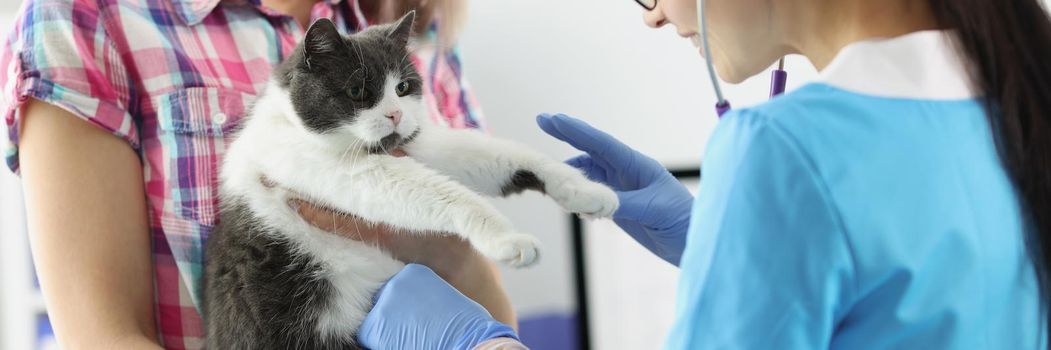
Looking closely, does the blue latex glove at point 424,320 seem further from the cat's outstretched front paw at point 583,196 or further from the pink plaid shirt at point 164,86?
Result: the pink plaid shirt at point 164,86

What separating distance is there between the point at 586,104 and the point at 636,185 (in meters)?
1.02

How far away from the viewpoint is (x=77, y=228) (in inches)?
49.0

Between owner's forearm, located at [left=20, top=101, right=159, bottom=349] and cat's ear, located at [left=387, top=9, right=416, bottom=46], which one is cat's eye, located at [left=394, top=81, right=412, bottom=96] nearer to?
cat's ear, located at [left=387, top=9, right=416, bottom=46]

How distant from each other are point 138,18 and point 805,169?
117cm

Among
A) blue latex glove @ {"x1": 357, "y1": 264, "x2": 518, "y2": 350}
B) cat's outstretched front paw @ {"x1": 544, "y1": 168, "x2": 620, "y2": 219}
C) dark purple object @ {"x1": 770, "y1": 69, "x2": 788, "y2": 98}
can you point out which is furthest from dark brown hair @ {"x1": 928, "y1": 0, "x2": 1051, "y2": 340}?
blue latex glove @ {"x1": 357, "y1": 264, "x2": 518, "y2": 350}

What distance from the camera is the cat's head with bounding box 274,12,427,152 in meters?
1.21

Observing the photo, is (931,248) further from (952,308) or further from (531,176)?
(531,176)

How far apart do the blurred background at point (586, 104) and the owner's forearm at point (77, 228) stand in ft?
4.36

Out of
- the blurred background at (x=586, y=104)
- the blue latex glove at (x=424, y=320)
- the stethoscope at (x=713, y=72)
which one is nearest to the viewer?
the stethoscope at (x=713, y=72)

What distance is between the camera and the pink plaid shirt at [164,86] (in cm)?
125

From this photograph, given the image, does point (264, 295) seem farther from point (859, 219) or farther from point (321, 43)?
point (859, 219)

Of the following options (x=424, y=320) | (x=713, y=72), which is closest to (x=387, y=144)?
(x=424, y=320)

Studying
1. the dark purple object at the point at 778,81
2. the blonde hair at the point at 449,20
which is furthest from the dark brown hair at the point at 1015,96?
the blonde hair at the point at 449,20

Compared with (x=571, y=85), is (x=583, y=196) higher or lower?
Answer: higher
